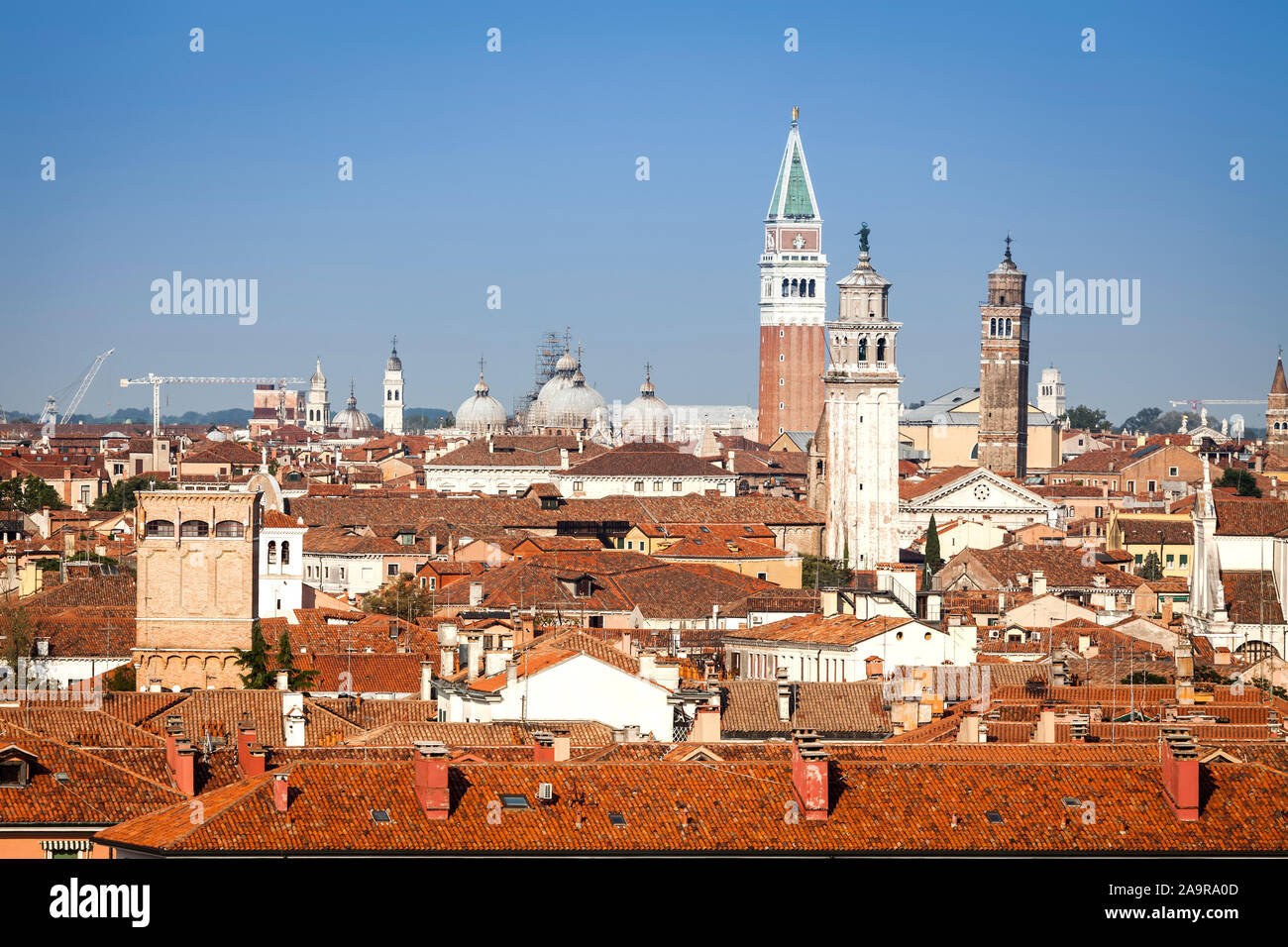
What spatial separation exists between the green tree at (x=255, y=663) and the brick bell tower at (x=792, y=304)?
9533cm

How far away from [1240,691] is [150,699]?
12640mm

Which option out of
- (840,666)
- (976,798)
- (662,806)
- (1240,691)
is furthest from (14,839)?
(840,666)

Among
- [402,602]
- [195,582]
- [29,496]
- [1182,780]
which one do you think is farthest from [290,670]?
[29,496]

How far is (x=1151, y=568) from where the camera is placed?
7219 centimetres

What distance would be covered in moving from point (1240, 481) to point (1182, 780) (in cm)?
7309

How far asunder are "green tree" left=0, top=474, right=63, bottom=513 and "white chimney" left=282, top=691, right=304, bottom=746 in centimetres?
6234

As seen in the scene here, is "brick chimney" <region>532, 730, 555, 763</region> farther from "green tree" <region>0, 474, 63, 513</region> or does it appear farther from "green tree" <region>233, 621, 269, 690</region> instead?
"green tree" <region>0, 474, 63, 513</region>

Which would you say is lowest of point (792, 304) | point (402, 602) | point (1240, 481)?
point (402, 602)

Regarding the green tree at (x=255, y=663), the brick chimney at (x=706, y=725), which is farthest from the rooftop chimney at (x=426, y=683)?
the brick chimney at (x=706, y=725)

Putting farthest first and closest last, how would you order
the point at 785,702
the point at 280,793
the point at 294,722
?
the point at 785,702 → the point at 294,722 → the point at 280,793

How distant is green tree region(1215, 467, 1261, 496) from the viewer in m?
88.6

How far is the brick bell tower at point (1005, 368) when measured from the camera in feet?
368

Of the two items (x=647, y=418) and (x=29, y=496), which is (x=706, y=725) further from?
(x=647, y=418)

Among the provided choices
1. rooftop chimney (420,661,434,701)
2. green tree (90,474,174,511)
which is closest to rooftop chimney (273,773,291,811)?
rooftop chimney (420,661,434,701)
